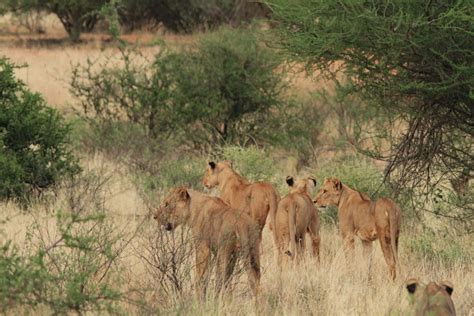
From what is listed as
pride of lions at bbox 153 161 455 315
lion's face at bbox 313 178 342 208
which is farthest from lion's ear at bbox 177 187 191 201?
lion's face at bbox 313 178 342 208

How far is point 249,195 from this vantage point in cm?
1075

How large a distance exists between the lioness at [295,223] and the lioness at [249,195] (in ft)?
1.05

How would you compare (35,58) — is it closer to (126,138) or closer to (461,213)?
(126,138)

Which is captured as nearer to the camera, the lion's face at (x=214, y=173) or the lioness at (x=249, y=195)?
the lioness at (x=249, y=195)

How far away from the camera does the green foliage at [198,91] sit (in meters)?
19.4

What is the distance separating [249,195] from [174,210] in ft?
6.62

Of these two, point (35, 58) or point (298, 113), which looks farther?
point (35, 58)

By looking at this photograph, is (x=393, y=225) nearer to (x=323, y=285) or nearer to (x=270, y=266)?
(x=270, y=266)

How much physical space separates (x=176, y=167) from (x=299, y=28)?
4798mm

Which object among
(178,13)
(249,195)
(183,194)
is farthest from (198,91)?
(178,13)

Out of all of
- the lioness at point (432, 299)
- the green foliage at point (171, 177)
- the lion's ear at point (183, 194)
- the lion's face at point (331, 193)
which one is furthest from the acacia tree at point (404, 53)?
the green foliage at point (171, 177)

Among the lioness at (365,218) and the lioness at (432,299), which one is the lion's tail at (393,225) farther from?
the lioness at (432,299)

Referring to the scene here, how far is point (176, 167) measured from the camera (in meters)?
15.4

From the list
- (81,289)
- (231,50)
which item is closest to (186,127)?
(231,50)
